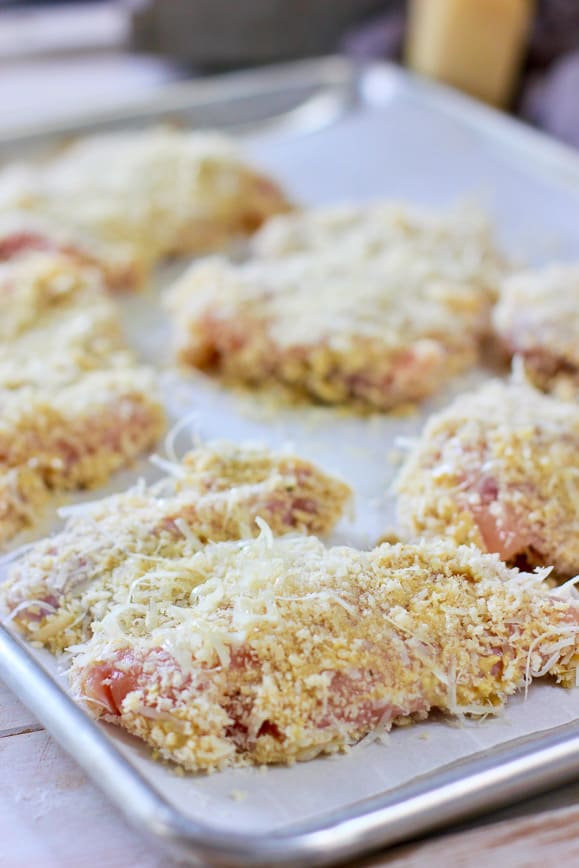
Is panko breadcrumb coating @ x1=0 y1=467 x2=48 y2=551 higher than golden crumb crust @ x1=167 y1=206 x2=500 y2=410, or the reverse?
golden crumb crust @ x1=167 y1=206 x2=500 y2=410

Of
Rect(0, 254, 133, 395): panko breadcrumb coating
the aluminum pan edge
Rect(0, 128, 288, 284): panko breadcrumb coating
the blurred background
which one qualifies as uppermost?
the blurred background

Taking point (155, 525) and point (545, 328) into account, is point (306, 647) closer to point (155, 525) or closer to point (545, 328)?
point (155, 525)

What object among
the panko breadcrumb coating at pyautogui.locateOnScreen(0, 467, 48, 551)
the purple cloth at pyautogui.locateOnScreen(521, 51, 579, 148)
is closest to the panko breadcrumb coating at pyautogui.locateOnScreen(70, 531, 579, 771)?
the panko breadcrumb coating at pyautogui.locateOnScreen(0, 467, 48, 551)

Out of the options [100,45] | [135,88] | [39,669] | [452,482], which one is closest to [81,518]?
[39,669]

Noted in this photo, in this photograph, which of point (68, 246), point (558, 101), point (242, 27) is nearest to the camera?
point (68, 246)

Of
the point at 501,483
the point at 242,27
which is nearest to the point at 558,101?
the point at 242,27

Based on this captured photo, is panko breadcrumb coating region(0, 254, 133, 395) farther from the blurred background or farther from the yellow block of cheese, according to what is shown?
the yellow block of cheese

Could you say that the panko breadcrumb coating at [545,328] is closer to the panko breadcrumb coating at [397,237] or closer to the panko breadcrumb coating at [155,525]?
the panko breadcrumb coating at [397,237]
